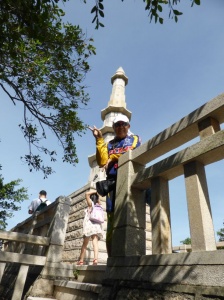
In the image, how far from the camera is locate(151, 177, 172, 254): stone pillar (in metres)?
2.29

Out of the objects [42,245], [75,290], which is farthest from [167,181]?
[42,245]

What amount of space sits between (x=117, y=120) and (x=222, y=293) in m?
2.67

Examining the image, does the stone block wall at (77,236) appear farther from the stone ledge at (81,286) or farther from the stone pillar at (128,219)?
the stone pillar at (128,219)

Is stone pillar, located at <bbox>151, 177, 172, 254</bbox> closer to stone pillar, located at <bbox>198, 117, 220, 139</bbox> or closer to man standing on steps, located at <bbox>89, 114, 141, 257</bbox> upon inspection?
stone pillar, located at <bbox>198, 117, 220, 139</bbox>

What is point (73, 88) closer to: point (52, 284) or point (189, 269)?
point (52, 284)

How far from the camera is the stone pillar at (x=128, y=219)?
265 cm

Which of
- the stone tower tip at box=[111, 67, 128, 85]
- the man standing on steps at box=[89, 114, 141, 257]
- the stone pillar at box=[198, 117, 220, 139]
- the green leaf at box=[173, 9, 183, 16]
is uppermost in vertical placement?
the stone tower tip at box=[111, 67, 128, 85]

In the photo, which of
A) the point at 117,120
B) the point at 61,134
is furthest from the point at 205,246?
the point at 61,134

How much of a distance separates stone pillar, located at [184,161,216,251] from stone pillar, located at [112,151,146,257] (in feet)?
2.79

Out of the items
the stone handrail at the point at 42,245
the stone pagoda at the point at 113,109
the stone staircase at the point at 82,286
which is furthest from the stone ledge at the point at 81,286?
the stone pagoda at the point at 113,109

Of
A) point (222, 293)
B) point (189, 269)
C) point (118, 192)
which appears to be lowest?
point (222, 293)

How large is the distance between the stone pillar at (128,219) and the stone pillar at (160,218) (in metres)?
0.35

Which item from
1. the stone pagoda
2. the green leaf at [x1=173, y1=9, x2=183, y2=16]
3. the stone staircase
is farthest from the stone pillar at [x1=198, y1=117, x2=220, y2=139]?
the stone pagoda

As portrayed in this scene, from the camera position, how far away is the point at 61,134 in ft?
22.9
